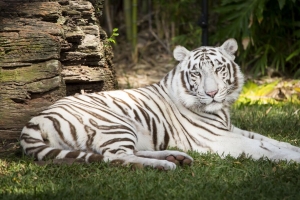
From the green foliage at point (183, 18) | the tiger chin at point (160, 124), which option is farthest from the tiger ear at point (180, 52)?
the green foliage at point (183, 18)

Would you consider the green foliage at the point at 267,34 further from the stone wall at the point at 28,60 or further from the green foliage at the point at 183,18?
the stone wall at the point at 28,60

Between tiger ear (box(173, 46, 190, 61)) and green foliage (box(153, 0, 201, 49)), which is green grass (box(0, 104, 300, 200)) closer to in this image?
tiger ear (box(173, 46, 190, 61))

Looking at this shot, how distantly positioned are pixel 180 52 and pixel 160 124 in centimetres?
75

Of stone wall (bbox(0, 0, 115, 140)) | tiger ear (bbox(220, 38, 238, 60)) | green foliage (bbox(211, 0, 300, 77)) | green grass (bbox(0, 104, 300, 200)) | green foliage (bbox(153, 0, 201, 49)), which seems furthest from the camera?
green foliage (bbox(153, 0, 201, 49))

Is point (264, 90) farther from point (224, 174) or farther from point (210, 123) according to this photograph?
point (224, 174)

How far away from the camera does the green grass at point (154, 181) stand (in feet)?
13.4

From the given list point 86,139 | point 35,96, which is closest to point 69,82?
point 35,96

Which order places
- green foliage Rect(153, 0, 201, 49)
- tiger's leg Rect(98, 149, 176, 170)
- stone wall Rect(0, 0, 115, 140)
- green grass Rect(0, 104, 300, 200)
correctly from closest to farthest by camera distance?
green grass Rect(0, 104, 300, 200), tiger's leg Rect(98, 149, 176, 170), stone wall Rect(0, 0, 115, 140), green foliage Rect(153, 0, 201, 49)

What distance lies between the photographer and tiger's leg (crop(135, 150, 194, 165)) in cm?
480

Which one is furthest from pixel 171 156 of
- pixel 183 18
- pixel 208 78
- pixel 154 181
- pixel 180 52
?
pixel 183 18

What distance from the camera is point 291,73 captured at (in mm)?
9695

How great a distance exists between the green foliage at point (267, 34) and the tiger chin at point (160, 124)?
3100 millimetres

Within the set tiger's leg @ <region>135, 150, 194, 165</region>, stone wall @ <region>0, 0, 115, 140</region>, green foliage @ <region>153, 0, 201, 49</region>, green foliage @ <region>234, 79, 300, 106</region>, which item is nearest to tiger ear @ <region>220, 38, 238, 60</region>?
tiger's leg @ <region>135, 150, 194, 165</region>

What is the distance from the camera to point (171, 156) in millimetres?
4844
